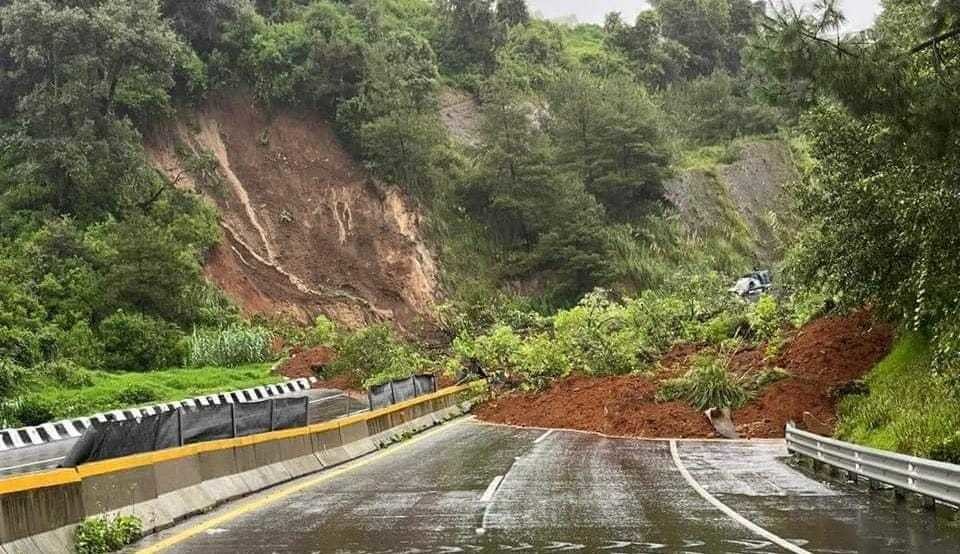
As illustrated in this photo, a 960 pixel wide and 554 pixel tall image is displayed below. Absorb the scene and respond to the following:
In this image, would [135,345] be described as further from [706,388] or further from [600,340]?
[706,388]

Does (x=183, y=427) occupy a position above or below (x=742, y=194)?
below

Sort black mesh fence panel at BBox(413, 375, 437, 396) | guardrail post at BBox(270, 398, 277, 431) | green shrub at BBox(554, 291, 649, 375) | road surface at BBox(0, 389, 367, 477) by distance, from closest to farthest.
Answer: guardrail post at BBox(270, 398, 277, 431)
road surface at BBox(0, 389, 367, 477)
black mesh fence panel at BBox(413, 375, 437, 396)
green shrub at BBox(554, 291, 649, 375)

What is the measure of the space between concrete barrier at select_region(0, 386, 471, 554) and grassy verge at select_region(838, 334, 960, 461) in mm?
9377

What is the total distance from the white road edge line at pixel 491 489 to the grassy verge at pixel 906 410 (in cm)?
598

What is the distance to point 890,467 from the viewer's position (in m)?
12.6

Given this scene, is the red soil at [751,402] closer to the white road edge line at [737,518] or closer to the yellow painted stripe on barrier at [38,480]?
the white road edge line at [737,518]

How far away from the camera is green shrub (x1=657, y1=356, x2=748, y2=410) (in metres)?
23.5

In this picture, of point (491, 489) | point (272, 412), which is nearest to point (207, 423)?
point (272, 412)

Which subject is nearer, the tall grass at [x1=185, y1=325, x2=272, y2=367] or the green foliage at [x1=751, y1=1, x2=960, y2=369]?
the green foliage at [x1=751, y1=1, x2=960, y2=369]

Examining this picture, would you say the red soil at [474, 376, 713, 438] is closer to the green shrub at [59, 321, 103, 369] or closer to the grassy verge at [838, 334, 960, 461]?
the grassy verge at [838, 334, 960, 461]

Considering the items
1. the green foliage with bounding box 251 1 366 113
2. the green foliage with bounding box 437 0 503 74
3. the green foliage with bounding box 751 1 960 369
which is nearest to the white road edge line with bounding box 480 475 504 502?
the green foliage with bounding box 751 1 960 369

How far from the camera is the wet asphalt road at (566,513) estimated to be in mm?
9266

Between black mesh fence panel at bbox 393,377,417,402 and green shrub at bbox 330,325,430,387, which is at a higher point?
green shrub at bbox 330,325,430,387

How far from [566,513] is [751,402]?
44.4ft
